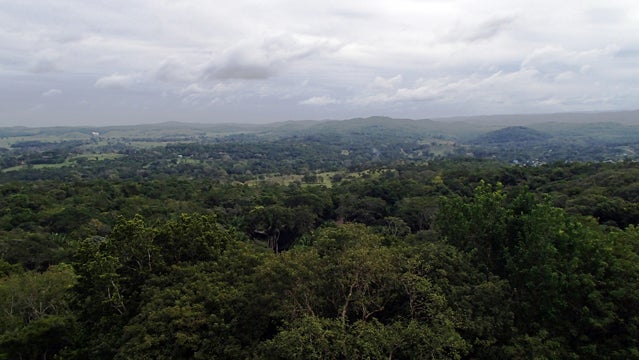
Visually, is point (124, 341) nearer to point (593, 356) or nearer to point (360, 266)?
point (360, 266)

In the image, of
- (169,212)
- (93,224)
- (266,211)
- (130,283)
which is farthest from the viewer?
(169,212)

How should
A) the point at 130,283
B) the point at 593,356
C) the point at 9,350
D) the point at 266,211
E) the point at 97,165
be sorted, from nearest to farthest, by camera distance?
the point at 593,356 < the point at 9,350 < the point at 130,283 < the point at 266,211 < the point at 97,165

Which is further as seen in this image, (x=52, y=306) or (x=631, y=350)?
(x=52, y=306)

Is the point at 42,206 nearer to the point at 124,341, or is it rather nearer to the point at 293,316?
the point at 124,341

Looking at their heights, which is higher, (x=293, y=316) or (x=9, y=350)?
(x=293, y=316)

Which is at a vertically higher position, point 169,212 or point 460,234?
point 460,234

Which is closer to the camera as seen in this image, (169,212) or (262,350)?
(262,350)

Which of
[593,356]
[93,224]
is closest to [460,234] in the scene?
[593,356]

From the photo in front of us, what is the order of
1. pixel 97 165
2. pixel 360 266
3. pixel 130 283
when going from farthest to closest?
pixel 97 165, pixel 130 283, pixel 360 266

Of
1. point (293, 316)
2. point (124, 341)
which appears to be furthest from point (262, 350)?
point (124, 341)
